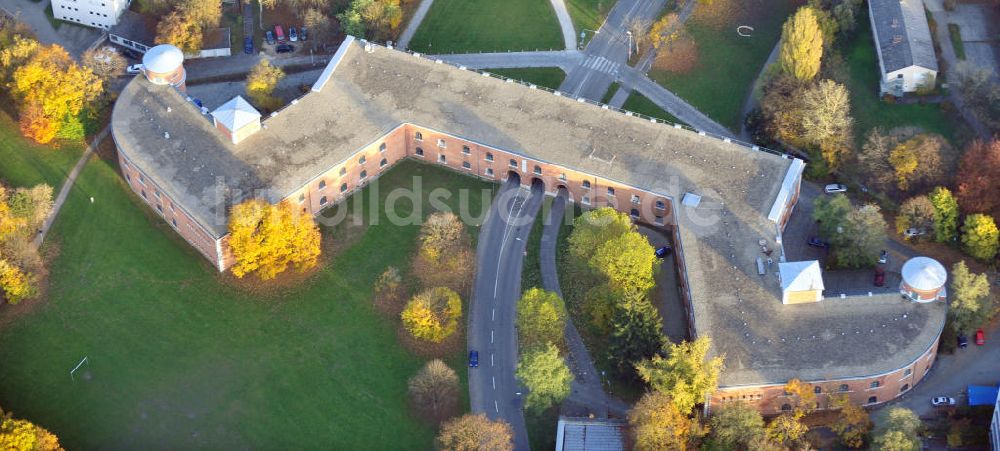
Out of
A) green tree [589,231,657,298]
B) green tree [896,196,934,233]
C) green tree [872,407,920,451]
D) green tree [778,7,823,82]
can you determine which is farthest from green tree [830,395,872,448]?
green tree [778,7,823,82]

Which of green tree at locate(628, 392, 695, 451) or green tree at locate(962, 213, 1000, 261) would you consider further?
green tree at locate(962, 213, 1000, 261)

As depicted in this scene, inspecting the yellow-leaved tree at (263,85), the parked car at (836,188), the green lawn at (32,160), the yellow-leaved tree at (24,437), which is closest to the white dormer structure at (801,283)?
the parked car at (836,188)

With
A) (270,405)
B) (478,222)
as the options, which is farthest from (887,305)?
(270,405)

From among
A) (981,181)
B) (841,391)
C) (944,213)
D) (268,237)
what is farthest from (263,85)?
(981,181)

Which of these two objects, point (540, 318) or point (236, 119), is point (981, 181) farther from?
point (236, 119)

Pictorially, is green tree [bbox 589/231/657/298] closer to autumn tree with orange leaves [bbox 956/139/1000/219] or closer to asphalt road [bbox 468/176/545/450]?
asphalt road [bbox 468/176/545/450]

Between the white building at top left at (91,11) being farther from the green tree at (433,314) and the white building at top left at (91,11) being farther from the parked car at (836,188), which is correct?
the parked car at (836,188)
